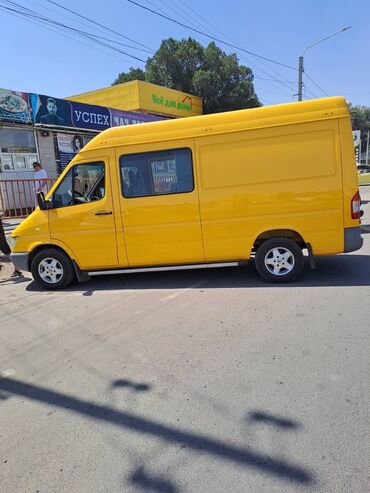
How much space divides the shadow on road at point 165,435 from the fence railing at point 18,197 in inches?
400

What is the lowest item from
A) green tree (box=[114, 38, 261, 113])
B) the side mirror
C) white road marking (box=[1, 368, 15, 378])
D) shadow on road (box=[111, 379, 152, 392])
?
shadow on road (box=[111, 379, 152, 392])

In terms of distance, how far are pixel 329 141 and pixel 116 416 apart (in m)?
4.59

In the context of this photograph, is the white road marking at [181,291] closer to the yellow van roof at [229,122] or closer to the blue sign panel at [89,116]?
the yellow van roof at [229,122]

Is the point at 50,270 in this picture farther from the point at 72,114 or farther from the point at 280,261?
the point at 72,114

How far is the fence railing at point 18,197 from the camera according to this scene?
1267 cm

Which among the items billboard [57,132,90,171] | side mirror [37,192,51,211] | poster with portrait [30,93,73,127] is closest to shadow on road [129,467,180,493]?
side mirror [37,192,51,211]

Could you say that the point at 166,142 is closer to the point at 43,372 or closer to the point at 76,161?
the point at 76,161

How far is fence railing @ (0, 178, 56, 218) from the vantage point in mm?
12672

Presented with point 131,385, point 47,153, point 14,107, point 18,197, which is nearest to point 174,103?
point 47,153

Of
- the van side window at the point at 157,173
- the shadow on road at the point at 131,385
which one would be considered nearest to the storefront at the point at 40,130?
the van side window at the point at 157,173

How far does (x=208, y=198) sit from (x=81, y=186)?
6.79 feet

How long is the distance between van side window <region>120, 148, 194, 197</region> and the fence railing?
727 centimetres

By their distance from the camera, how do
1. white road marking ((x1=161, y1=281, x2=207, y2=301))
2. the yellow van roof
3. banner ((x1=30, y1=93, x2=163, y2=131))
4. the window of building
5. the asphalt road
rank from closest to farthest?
the asphalt road < the yellow van roof < white road marking ((x1=161, y1=281, x2=207, y2=301)) < the window of building < banner ((x1=30, y1=93, x2=163, y2=131))

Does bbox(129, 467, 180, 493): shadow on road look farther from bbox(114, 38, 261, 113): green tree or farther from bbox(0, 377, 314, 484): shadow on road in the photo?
bbox(114, 38, 261, 113): green tree
